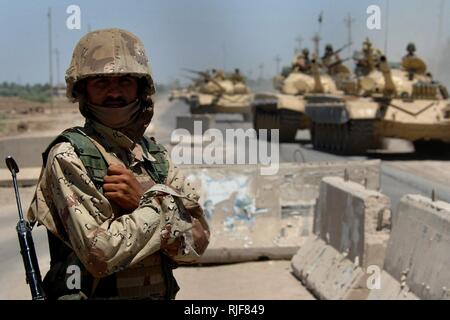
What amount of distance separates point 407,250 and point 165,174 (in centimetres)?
285

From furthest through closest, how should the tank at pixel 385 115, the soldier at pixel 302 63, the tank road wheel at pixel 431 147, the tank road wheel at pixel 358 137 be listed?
the soldier at pixel 302 63
the tank road wheel at pixel 431 147
the tank road wheel at pixel 358 137
the tank at pixel 385 115

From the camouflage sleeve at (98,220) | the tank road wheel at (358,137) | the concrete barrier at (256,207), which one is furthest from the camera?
the tank road wheel at (358,137)

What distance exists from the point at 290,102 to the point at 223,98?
1405 cm

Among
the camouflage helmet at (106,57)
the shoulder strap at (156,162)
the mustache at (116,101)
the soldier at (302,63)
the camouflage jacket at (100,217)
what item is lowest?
the camouflage jacket at (100,217)

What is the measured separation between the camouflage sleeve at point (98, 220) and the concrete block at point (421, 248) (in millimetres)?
2608

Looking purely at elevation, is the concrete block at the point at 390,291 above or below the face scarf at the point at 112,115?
below

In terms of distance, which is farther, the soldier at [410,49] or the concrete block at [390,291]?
the soldier at [410,49]

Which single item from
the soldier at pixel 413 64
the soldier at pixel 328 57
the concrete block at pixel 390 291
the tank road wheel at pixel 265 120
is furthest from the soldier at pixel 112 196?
the soldier at pixel 328 57

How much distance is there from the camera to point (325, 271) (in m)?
6.12

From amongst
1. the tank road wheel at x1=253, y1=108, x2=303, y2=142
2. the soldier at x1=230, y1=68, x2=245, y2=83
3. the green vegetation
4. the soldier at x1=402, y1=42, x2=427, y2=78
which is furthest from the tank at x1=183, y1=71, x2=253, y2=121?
the green vegetation

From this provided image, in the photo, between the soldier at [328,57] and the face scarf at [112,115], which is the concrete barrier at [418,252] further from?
the soldier at [328,57]

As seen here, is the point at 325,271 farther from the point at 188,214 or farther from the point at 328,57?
the point at 328,57

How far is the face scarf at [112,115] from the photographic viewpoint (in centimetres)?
217
